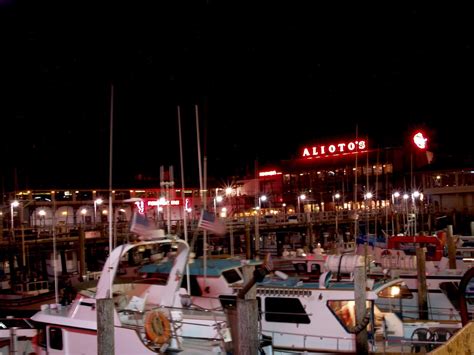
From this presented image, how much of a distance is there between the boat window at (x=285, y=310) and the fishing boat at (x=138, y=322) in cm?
123

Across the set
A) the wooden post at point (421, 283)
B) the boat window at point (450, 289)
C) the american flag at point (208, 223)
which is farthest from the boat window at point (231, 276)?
the boat window at point (450, 289)

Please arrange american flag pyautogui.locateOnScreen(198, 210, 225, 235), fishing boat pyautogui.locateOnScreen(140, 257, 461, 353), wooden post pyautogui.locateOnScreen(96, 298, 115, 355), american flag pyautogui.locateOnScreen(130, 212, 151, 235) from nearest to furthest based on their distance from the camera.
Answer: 1. wooden post pyautogui.locateOnScreen(96, 298, 115, 355)
2. american flag pyautogui.locateOnScreen(130, 212, 151, 235)
3. fishing boat pyautogui.locateOnScreen(140, 257, 461, 353)
4. american flag pyautogui.locateOnScreen(198, 210, 225, 235)

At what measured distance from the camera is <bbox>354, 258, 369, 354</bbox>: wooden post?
10.9 metres

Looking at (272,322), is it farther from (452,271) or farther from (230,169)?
(230,169)

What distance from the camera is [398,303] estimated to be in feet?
57.1

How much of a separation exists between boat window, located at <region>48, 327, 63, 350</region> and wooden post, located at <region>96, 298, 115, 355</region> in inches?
142

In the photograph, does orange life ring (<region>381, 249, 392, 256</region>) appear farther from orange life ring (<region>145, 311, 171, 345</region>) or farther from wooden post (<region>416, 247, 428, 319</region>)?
orange life ring (<region>145, 311, 171, 345</region>)

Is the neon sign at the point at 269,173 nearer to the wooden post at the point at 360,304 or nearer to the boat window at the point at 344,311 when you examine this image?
the boat window at the point at 344,311

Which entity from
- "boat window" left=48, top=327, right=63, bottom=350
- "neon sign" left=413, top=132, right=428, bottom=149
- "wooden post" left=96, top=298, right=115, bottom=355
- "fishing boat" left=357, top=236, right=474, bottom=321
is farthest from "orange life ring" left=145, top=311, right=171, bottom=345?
"neon sign" left=413, top=132, right=428, bottom=149

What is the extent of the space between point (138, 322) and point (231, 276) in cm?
448

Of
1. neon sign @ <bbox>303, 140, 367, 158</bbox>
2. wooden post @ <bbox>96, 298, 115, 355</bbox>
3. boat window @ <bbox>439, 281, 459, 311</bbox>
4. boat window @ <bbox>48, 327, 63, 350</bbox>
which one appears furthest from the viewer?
neon sign @ <bbox>303, 140, 367, 158</bbox>

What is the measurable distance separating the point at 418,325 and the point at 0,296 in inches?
746

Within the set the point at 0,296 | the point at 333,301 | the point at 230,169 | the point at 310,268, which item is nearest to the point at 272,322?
the point at 333,301

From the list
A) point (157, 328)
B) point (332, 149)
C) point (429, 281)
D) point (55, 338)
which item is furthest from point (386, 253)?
point (332, 149)
